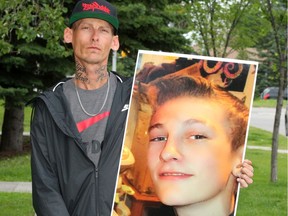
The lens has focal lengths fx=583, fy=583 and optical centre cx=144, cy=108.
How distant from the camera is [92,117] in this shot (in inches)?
112

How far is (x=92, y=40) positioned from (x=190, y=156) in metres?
0.76

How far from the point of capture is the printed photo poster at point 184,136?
2.74 metres

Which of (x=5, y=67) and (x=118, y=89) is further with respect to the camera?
(x=5, y=67)

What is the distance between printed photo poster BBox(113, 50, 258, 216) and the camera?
8.98 feet

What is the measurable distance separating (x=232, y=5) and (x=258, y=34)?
2.72 ft

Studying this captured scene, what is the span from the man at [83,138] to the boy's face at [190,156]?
20 centimetres

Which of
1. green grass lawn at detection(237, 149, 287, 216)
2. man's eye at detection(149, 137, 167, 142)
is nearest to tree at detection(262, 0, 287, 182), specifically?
green grass lawn at detection(237, 149, 287, 216)

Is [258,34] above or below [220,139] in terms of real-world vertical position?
above

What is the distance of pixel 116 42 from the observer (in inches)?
121

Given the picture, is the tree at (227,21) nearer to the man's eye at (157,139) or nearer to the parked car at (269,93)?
the man's eye at (157,139)

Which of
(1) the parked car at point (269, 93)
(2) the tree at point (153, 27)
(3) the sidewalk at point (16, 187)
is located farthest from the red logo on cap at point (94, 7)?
(1) the parked car at point (269, 93)

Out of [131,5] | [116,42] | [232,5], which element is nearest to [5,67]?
[131,5]

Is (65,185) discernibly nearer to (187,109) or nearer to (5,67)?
(187,109)

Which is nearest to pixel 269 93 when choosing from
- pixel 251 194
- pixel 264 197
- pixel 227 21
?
pixel 227 21
